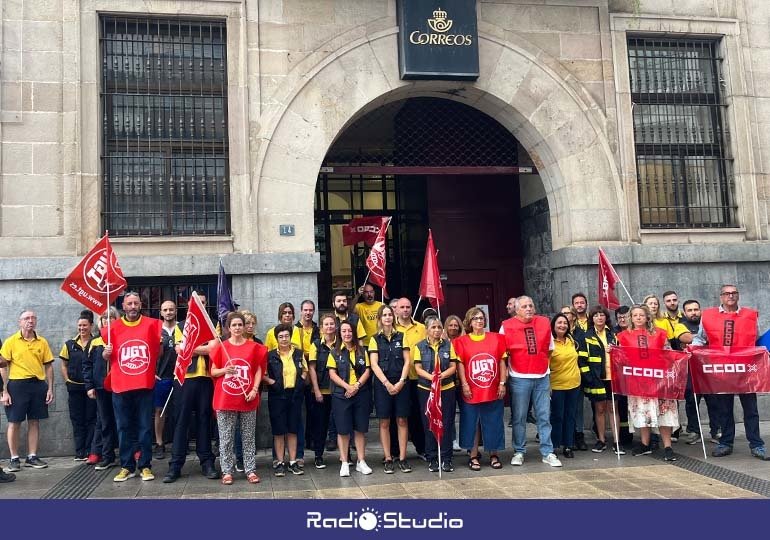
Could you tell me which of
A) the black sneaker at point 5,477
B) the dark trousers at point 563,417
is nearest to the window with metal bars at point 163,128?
the black sneaker at point 5,477

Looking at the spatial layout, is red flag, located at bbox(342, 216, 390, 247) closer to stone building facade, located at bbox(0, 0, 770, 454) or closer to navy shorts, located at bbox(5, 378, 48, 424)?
stone building facade, located at bbox(0, 0, 770, 454)

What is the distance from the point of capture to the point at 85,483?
8148 millimetres

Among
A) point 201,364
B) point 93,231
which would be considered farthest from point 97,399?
point 93,231

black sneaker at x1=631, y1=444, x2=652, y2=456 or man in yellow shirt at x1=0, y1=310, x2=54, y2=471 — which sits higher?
man in yellow shirt at x1=0, y1=310, x2=54, y2=471

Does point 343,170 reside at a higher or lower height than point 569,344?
higher

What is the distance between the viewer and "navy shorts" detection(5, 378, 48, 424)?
29.9 feet

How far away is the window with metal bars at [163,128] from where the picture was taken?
10.7 metres

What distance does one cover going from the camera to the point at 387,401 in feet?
27.7

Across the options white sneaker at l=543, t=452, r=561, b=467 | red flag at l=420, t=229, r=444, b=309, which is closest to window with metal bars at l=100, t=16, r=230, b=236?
red flag at l=420, t=229, r=444, b=309

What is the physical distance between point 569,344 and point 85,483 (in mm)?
6124

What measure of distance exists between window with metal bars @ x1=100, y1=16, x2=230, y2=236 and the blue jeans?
5.07m

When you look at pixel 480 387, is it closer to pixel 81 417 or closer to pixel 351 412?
pixel 351 412

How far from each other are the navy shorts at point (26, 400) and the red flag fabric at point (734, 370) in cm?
858
